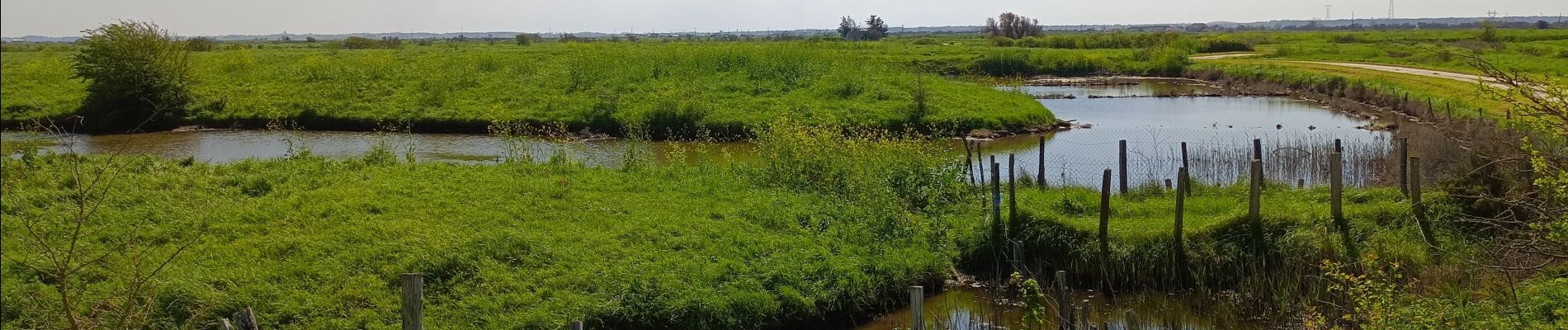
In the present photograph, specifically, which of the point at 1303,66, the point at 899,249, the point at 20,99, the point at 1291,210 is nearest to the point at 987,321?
the point at 899,249

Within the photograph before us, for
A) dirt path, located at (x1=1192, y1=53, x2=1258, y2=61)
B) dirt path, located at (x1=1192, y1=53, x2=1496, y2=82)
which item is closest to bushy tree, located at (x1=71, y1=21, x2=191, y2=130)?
dirt path, located at (x1=1192, y1=53, x2=1496, y2=82)

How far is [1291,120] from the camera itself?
31.4 metres

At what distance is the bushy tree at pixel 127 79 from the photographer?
98.5 feet

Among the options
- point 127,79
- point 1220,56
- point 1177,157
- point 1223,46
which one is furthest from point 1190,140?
point 1223,46

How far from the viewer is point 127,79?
30078 mm

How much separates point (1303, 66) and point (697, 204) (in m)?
43.2

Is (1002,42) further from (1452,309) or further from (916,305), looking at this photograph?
(916,305)

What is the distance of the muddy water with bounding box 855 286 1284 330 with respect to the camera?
1079cm

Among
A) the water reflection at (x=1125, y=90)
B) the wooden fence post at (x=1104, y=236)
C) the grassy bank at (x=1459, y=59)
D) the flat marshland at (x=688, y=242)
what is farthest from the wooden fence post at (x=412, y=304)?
the water reflection at (x=1125, y=90)

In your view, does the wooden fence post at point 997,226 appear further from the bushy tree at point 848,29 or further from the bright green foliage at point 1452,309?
the bushy tree at point 848,29

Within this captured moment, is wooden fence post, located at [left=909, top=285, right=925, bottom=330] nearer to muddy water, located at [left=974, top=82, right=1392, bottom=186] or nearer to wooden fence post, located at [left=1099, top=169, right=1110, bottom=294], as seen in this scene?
wooden fence post, located at [left=1099, top=169, right=1110, bottom=294]

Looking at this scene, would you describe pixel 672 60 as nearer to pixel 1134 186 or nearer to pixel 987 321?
pixel 1134 186

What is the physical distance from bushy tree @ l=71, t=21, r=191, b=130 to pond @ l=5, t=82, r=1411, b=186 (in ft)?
3.25

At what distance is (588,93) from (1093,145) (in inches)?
586
